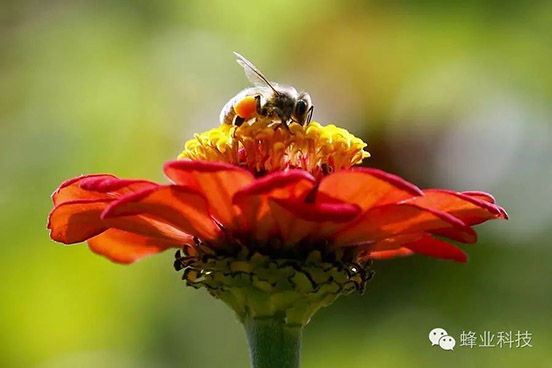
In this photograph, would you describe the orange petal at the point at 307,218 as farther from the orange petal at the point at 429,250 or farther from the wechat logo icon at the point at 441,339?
the wechat logo icon at the point at 441,339

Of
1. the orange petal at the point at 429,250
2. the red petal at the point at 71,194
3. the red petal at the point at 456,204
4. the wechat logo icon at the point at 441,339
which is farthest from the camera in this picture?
the wechat logo icon at the point at 441,339

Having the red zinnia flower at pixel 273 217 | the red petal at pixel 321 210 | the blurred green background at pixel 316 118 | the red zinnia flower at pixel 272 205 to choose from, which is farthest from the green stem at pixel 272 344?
the blurred green background at pixel 316 118

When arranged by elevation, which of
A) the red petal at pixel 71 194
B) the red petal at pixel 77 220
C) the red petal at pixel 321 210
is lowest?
the red petal at pixel 321 210

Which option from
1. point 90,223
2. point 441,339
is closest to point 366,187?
point 90,223

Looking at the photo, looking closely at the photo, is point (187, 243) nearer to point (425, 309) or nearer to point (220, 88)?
point (425, 309)

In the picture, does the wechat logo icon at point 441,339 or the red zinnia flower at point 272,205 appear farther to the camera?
the wechat logo icon at point 441,339

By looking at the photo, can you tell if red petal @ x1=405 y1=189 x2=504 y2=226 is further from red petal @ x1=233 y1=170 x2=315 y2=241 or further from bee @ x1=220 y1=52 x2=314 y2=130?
bee @ x1=220 y1=52 x2=314 y2=130

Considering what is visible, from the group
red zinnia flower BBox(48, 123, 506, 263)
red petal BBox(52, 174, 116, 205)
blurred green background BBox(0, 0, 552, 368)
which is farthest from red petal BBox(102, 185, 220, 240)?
blurred green background BBox(0, 0, 552, 368)
